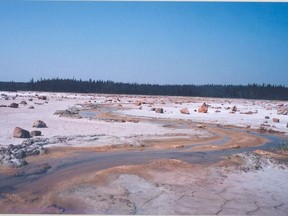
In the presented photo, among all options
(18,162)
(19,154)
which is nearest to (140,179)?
(18,162)

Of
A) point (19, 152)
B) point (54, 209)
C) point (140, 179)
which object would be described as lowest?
point (54, 209)

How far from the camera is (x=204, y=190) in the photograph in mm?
6070

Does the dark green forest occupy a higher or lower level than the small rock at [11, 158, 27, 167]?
higher

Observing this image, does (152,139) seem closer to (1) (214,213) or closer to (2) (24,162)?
(2) (24,162)

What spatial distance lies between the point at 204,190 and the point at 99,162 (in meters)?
3.15

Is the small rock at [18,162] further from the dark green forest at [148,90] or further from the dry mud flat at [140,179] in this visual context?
the dark green forest at [148,90]

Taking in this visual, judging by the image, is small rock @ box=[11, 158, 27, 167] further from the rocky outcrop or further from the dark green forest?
the dark green forest

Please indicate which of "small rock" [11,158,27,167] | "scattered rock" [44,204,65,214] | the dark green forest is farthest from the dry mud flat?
the dark green forest

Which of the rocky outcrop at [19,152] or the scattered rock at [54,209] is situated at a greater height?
the rocky outcrop at [19,152]

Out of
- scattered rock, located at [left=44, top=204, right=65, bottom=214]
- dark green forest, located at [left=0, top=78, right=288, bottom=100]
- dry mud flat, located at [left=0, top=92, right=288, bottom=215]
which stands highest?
dark green forest, located at [left=0, top=78, right=288, bottom=100]

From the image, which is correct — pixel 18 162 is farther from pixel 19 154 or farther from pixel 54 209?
pixel 54 209

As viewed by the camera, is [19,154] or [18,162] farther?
[19,154]

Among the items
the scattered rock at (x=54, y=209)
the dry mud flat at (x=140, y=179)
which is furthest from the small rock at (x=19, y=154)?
the scattered rock at (x=54, y=209)

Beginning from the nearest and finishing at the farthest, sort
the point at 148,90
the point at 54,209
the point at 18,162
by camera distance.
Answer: the point at 54,209
the point at 18,162
the point at 148,90
